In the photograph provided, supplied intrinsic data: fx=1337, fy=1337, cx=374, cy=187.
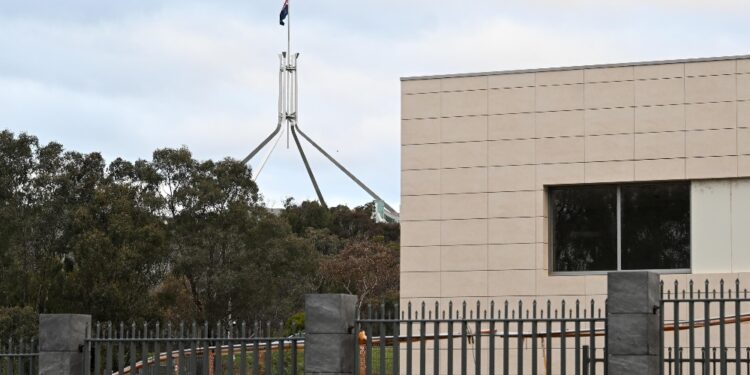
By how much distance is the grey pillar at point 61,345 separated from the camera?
40.1 feet

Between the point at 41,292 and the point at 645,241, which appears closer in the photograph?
the point at 645,241

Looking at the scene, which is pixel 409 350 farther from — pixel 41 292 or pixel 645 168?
pixel 41 292

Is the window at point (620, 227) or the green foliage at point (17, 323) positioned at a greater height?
the window at point (620, 227)

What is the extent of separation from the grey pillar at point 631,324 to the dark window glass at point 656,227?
10.2 metres

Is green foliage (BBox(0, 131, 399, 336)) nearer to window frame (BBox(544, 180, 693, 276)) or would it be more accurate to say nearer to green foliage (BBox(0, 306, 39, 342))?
green foliage (BBox(0, 306, 39, 342))

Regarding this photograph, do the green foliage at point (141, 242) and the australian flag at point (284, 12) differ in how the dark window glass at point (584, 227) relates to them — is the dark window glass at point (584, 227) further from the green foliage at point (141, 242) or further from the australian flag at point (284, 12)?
the australian flag at point (284, 12)

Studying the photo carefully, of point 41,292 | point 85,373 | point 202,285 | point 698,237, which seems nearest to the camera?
point 85,373

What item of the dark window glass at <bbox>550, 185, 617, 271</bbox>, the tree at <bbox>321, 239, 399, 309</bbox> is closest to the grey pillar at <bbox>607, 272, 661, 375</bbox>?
the dark window glass at <bbox>550, 185, 617, 271</bbox>

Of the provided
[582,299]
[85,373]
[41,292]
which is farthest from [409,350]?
[41,292]

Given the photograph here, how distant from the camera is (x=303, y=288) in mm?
47469

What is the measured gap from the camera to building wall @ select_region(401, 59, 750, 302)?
20.2 meters

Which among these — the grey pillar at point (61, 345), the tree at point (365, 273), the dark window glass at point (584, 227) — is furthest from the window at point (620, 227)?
the tree at point (365, 273)

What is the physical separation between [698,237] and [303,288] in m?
28.4

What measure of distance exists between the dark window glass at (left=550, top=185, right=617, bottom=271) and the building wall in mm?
279
